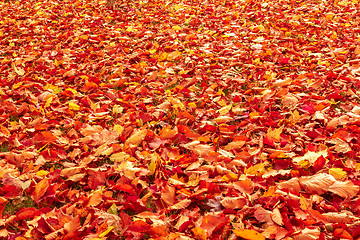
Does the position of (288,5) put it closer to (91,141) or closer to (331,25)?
(331,25)

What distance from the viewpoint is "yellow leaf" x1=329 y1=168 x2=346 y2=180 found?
2.01 m

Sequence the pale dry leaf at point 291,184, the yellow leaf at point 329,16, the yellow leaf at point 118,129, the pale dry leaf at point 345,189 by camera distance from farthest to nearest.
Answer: the yellow leaf at point 329,16 < the yellow leaf at point 118,129 < the pale dry leaf at point 291,184 < the pale dry leaf at point 345,189

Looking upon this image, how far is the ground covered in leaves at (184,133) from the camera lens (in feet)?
5.96

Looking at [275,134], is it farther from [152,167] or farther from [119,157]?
[119,157]

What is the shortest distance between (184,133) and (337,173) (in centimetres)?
122

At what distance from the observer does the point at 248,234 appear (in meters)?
1.67

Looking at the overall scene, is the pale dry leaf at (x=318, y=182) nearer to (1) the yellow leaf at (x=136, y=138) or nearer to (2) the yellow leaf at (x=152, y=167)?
(2) the yellow leaf at (x=152, y=167)

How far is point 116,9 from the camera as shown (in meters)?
6.27

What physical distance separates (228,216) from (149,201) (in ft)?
1.80

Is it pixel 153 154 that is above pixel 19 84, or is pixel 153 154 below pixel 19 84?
below

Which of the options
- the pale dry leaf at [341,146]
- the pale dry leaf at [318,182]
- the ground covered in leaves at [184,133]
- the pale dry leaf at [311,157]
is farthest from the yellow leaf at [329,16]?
the pale dry leaf at [318,182]

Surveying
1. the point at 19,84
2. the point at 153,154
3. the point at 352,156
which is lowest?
the point at 352,156

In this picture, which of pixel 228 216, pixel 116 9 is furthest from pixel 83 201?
pixel 116 9

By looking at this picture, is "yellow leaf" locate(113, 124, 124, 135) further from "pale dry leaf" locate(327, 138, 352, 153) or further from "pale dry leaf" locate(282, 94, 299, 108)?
"pale dry leaf" locate(327, 138, 352, 153)
